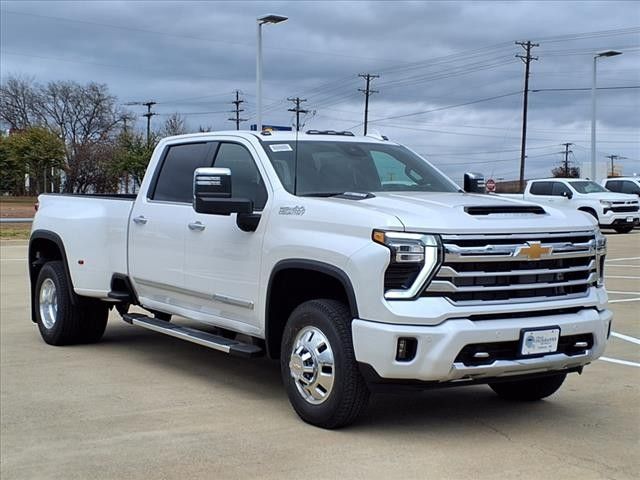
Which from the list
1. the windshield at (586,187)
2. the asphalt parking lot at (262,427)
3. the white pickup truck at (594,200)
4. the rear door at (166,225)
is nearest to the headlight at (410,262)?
the asphalt parking lot at (262,427)

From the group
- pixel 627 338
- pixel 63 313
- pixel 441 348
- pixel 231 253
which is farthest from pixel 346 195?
pixel 627 338

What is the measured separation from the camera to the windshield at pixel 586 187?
2751 cm

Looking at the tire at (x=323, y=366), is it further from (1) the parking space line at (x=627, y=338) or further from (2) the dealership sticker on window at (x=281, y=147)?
(1) the parking space line at (x=627, y=338)

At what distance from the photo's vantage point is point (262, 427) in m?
5.46

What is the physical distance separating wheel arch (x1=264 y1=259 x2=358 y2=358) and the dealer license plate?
3.51ft

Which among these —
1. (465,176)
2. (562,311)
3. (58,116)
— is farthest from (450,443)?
(58,116)

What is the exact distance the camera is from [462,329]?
4.80 metres

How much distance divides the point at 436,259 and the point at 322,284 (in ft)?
3.49

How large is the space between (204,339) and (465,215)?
243 centimetres

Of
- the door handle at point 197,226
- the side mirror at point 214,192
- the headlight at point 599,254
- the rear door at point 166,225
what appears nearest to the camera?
the headlight at point 599,254

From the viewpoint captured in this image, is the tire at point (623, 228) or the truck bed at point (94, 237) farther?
the tire at point (623, 228)

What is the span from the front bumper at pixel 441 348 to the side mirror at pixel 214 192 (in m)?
1.37

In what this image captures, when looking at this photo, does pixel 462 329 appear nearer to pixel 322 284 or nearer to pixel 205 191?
pixel 322 284

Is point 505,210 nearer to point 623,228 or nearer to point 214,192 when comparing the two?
point 214,192
